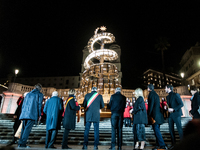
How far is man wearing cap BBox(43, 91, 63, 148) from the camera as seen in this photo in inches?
189

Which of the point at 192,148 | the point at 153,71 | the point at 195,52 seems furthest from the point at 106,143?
the point at 153,71

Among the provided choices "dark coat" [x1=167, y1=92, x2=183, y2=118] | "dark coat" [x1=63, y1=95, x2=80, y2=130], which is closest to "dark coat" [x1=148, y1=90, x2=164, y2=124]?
"dark coat" [x1=167, y1=92, x2=183, y2=118]

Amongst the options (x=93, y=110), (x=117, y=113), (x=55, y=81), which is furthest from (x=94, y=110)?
(x=55, y=81)

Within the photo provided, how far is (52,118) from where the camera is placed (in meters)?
5.01

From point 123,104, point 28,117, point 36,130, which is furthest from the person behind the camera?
point 36,130

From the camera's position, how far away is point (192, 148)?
0.96m

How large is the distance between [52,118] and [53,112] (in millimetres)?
225

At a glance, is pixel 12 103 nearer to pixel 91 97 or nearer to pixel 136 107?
pixel 91 97

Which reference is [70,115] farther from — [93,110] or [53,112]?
[93,110]

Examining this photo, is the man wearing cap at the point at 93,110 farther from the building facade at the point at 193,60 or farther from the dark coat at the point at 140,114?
the building facade at the point at 193,60

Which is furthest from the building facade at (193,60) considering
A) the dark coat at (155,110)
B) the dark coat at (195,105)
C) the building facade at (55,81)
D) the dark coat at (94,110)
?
the dark coat at (94,110)

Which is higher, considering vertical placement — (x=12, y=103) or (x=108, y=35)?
(x=108, y=35)

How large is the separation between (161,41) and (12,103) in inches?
1314

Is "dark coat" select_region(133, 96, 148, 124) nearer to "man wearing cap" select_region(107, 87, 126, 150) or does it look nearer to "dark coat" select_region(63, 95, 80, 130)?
"man wearing cap" select_region(107, 87, 126, 150)
